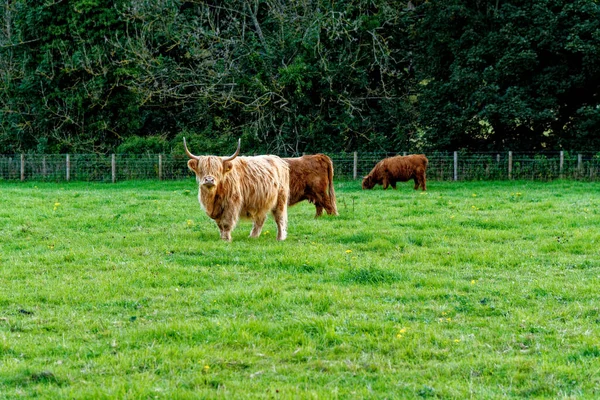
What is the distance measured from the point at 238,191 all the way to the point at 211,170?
549 millimetres

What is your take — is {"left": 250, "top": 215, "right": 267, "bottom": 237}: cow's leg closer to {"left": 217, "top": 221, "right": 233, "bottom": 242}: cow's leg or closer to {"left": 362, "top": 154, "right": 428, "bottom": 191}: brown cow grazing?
{"left": 217, "top": 221, "right": 233, "bottom": 242}: cow's leg

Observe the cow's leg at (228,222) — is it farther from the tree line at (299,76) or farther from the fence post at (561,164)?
the tree line at (299,76)

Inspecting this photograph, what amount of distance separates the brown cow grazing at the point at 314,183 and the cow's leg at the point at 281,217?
242 centimetres

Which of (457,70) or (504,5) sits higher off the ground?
(504,5)

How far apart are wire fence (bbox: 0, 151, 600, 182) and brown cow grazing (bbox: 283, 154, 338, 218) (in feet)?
42.2

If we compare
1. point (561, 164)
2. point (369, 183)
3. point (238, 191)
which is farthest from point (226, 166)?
point (561, 164)

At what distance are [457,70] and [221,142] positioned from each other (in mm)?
9960

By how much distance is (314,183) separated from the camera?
1499cm

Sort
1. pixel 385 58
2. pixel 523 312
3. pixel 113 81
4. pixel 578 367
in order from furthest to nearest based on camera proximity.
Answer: pixel 113 81
pixel 385 58
pixel 523 312
pixel 578 367

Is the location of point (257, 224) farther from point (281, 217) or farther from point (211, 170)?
point (211, 170)

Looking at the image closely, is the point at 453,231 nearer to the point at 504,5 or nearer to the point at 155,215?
the point at 155,215

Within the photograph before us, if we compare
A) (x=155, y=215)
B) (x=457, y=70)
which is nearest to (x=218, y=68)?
(x=457, y=70)

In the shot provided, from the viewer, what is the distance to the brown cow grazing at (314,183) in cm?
1500

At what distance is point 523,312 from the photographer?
23.5ft
